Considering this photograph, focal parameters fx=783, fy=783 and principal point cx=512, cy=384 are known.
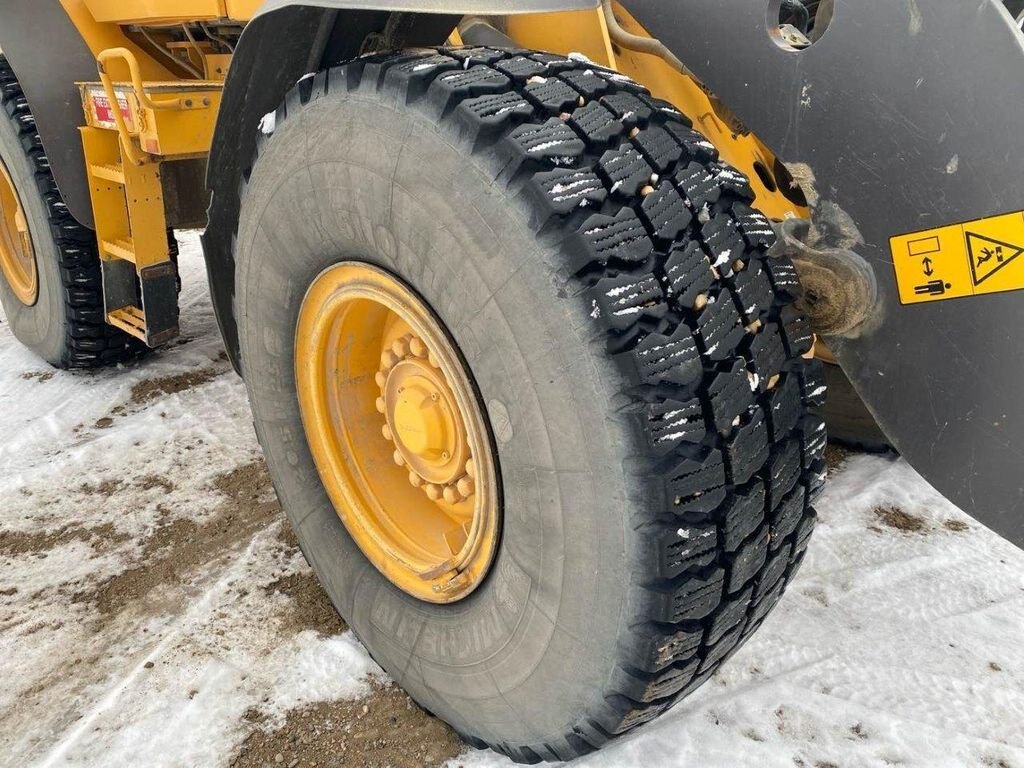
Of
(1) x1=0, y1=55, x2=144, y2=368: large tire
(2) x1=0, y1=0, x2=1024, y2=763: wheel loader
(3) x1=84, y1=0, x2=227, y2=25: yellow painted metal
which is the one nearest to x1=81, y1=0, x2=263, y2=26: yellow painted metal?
(3) x1=84, y1=0, x2=227, y2=25: yellow painted metal

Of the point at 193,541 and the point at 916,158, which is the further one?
the point at 193,541

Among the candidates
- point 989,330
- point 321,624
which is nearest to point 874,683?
point 989,330

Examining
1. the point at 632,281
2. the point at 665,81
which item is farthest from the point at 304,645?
the point at 665,81

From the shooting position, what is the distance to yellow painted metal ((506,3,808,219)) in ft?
5.79

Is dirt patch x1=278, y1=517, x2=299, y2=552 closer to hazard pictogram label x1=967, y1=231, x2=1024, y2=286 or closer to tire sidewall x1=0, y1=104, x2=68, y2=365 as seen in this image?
tire sidewall x1=0, y1=104, x2=68, y2=365

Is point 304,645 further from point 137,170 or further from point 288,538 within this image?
point 137,170

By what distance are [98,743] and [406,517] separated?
924 mm

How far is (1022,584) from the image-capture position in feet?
7.91

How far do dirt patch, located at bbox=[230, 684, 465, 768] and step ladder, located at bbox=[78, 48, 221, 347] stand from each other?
1.94 m

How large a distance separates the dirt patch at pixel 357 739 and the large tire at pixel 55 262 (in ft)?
8.36

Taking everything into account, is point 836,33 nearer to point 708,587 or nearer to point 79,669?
point 708,587

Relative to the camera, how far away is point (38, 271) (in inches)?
150

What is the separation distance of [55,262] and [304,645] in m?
2.45

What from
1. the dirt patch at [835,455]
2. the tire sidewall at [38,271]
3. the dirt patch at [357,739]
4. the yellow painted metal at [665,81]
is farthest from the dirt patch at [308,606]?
the tire sidewall at [38,271]
